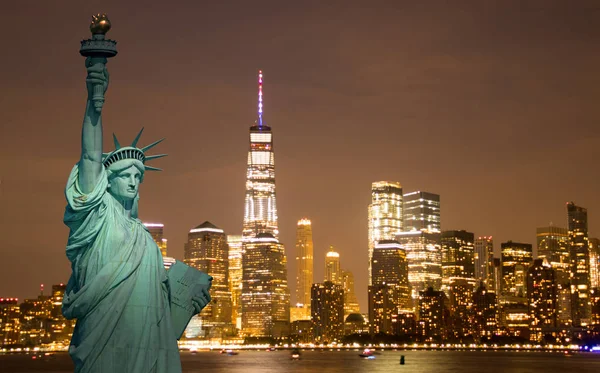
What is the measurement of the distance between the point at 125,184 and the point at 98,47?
2.63 metres

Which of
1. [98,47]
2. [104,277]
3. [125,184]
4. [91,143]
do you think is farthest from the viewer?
[125,184]

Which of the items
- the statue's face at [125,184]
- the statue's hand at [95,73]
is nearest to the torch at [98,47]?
the statue's hand at [95,73]

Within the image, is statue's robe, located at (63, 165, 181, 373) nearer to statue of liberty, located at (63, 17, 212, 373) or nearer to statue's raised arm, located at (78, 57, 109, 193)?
statue of liberty, located at (63, 17, 212, 373)

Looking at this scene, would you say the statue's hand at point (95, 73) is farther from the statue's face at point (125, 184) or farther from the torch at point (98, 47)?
the statue's face at point (125, 184)

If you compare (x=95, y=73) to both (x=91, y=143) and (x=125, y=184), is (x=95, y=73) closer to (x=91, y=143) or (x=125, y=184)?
(x=91, y=143)

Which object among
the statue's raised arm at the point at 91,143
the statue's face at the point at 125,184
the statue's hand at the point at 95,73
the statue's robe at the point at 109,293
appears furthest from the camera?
the statue's face at the point at 125,184

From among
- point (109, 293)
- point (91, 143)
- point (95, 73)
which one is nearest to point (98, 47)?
point (95, 73)

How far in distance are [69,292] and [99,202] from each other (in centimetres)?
179

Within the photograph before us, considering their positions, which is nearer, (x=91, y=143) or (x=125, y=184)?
(x=91, y=143)

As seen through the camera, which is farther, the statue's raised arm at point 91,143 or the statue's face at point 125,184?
the statue's face at point 125,184

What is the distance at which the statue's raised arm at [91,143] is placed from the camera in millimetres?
16734

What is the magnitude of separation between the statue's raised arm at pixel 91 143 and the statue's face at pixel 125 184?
59cm

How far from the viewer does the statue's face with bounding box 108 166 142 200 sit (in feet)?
57.4

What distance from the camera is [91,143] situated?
16719 mm
